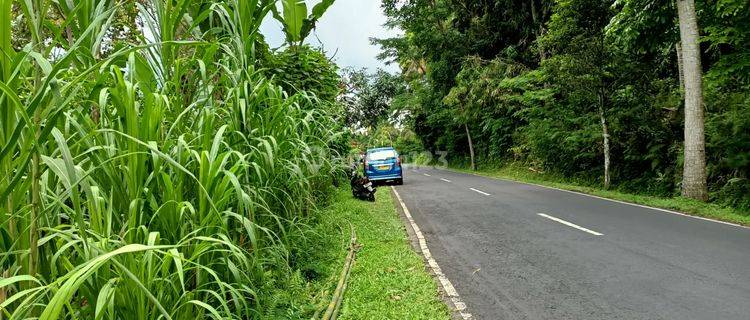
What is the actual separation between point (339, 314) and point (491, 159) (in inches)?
1041

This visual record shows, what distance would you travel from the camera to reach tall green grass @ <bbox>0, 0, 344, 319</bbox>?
1.39 m

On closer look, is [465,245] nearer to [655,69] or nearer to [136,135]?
[136,135]

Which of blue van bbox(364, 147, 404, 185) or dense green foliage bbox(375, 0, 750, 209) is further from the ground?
dense green foliage bbox(375, 0, 750, 209)

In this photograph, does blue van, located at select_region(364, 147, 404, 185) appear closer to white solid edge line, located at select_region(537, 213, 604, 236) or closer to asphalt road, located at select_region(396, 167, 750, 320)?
asphalt road, located at select_region(396, 167, 750, 320)

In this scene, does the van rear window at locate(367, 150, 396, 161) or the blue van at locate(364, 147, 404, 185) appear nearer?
the blue van at locate(364, 147, 404, 185)

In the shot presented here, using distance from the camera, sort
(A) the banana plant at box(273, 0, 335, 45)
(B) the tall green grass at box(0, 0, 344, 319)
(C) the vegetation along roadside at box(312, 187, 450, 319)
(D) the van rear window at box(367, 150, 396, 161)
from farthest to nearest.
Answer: (D) the van rear window at box(367, 150, 396, 161)
(A) the banana plant at box(273, 0, 335, 45)
(C) the vegetation along roadside at box(312, 187, 450, 319)
(B) the tall green grass at box(0, 0, 344, 319)

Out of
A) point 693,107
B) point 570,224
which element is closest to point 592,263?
point 570,224

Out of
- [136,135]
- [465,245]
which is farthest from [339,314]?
[465,245]

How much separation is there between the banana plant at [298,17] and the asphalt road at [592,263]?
12.5ft

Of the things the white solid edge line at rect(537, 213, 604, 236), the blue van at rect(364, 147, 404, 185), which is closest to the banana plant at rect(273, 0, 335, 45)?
the white solid edge line at rect(537, 213, 604, 236)

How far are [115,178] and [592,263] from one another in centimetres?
525

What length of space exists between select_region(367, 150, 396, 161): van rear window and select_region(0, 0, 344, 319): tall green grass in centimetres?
1476

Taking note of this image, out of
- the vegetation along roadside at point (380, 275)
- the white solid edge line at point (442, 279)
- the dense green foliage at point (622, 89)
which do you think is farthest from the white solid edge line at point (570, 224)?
the dense green foliage at point (622, 89)

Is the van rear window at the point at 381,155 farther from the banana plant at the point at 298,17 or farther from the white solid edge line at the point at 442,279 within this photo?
the banana plant at the point at 298,17
